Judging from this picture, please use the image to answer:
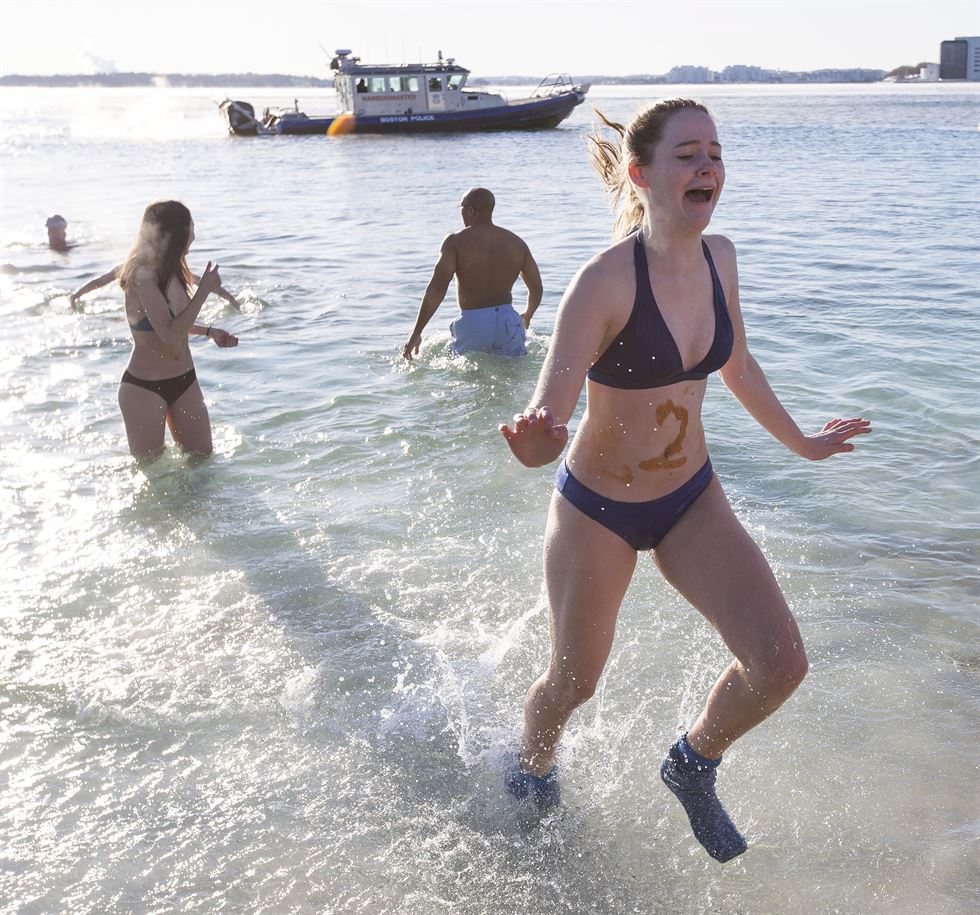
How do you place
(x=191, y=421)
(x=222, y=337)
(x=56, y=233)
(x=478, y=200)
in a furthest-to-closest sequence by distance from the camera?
(x=56, y=233), (x=478, y=200), (x=191, y=421), (x=222, y=337)

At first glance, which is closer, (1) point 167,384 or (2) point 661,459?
(2) point 661,459

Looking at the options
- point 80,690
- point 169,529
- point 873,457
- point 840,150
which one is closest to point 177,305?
point 169,529

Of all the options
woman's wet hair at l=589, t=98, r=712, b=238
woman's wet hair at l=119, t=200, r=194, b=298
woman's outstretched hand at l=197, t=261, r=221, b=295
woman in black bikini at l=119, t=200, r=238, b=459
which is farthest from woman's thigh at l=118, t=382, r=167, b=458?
woman's wet hair at l=589, t=98, r=712, b=238

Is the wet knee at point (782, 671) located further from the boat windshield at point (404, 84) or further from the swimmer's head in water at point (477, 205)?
the boat windshield at point (404, 84)

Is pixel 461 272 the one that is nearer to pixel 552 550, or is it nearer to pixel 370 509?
pixel 370 509

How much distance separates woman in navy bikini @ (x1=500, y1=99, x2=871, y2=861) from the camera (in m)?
2.81

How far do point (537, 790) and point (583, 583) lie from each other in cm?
93

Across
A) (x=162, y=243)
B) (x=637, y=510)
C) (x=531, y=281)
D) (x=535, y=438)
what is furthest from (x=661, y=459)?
(x=531, y=281)

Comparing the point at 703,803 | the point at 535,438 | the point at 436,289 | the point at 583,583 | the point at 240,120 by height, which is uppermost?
the point at 240,120

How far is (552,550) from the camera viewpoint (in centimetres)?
307

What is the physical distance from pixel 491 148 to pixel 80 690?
41.3m

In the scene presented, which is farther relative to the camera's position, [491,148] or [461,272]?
[491,148]

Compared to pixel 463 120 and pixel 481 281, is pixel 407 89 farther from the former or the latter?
pixel 481 281

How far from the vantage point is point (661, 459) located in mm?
3031
